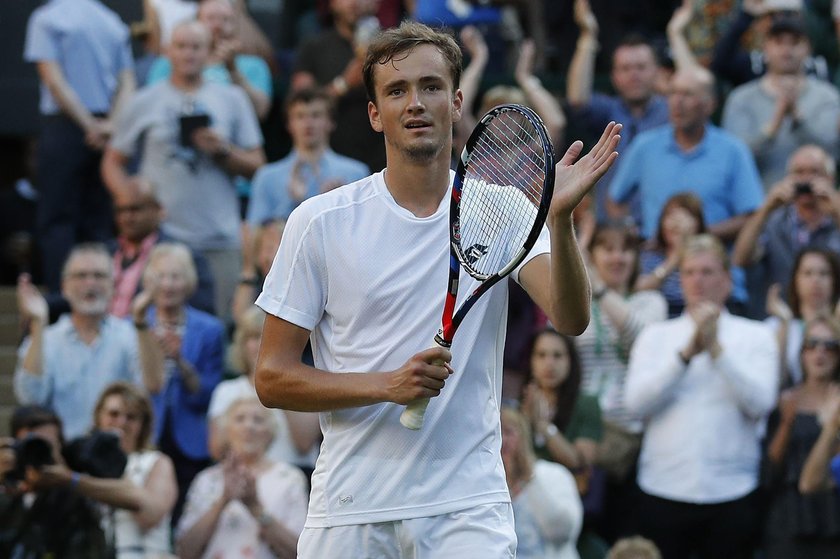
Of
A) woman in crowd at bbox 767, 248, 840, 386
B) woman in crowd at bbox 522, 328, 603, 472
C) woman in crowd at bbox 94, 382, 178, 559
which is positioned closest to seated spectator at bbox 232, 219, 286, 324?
woman in crowd at bbox 94, 382, 178, 559

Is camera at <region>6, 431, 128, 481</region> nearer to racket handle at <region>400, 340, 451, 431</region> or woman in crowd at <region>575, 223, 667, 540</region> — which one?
woman in crowd at <region>575, 223, 667, 540</region>

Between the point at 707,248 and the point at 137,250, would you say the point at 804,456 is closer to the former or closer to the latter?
the point at 707,248

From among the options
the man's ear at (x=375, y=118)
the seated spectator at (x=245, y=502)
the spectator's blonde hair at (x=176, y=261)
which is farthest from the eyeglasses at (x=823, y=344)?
the man's ear at (x=375, y=118)

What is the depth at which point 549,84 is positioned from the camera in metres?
12.4

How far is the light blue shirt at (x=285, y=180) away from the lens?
10.3 m

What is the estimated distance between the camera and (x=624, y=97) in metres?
11.4

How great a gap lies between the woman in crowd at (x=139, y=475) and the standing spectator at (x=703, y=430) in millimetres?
2369

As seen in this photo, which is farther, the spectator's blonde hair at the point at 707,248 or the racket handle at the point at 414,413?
the spectator's blonde hair at the point at 707,248

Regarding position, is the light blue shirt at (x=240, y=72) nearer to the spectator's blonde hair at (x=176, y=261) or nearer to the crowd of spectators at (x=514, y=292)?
the crowd of spectators at (x=514, y=292)

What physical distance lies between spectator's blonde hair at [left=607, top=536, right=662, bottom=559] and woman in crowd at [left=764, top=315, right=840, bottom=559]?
744 mm

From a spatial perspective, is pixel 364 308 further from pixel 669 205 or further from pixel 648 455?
pixel 669 205

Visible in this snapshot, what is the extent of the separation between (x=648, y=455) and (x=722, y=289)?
37.8 inches

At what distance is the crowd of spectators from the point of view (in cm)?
806

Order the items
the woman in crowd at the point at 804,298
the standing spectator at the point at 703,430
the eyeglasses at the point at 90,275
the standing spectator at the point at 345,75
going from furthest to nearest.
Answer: the standing spectator at the point at 345,75 < the eyeglasses at the point at 90,275 < the woman in crowd at the point at 804,298 < the standing spectator at the point at 703,430
